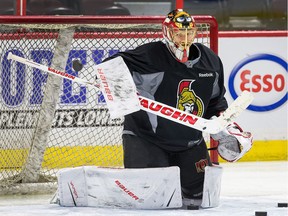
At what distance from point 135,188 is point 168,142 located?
0.30 metres

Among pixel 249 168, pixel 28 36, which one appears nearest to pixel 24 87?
pixel 28 36

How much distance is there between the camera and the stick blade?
3998 millimetres

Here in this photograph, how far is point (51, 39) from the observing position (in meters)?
5.05

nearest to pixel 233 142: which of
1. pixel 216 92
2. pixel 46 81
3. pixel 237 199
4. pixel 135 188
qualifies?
pixel 216 92

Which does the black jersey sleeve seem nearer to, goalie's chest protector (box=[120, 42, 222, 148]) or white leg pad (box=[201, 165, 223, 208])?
goalie's chest protector (box=[120, 42, 222, 148])

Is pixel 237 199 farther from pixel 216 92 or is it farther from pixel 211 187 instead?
pixel 216 92

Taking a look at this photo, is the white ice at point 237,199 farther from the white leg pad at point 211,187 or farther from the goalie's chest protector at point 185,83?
the goalie's chest protector at point 185,83

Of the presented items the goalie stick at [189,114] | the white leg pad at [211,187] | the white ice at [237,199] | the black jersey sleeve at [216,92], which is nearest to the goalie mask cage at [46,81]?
the white ice at [237,199]

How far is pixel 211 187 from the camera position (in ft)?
13.5

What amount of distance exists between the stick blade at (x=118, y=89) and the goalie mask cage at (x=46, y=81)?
87 cm

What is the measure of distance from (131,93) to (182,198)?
535mm

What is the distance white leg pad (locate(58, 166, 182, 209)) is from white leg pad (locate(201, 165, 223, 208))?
126 mm

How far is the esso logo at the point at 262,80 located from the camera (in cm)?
640

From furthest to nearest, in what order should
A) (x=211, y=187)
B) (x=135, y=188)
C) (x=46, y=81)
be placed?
(x=46, y=81) → (x=211, y=187) → (x=135, y=188)
